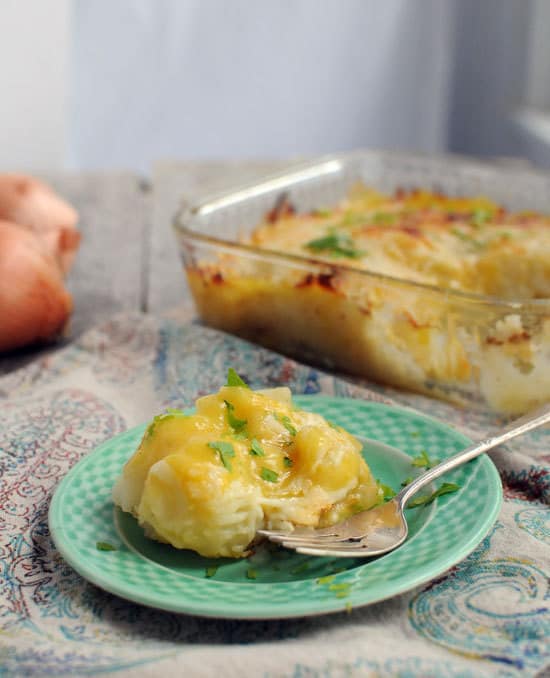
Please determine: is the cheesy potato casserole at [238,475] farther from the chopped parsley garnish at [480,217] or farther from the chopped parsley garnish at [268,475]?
the chopped parsley garnish at [480,217]

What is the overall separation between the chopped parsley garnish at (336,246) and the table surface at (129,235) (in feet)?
1.17

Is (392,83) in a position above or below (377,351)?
above

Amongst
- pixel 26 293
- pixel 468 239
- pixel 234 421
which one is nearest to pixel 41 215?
pixel 26 293

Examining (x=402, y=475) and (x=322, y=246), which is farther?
(x=322, y=246)

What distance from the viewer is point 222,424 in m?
1.04

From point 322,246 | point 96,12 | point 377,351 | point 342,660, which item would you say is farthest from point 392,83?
point 342,660

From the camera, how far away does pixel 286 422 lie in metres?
1.06

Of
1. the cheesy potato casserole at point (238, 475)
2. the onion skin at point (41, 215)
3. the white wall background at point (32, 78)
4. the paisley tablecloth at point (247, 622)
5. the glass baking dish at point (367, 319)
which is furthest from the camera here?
the white wall background at point (32, 78)

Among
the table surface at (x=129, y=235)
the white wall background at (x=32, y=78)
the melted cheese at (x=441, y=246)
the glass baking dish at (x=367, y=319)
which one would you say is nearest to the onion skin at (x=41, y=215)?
the table surface at (x=129, y=235)

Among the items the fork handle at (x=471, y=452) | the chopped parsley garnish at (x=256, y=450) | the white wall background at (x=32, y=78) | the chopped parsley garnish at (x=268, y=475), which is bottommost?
the fork handle at (x=471, y=452)

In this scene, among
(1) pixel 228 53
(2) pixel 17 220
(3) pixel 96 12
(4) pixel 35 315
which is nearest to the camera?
(4) pixel 35 315

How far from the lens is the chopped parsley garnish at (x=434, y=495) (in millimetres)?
1071

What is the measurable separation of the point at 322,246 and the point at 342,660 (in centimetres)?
107

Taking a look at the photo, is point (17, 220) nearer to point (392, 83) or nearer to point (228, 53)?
point (228, 53)
